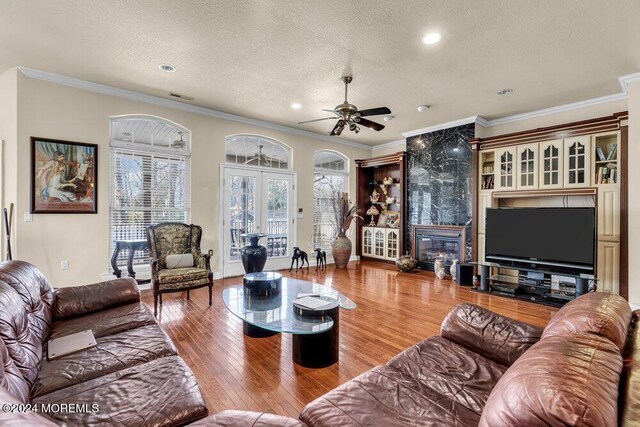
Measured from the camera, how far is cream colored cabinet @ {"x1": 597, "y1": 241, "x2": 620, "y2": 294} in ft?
13.2

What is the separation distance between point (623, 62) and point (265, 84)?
4.31 m

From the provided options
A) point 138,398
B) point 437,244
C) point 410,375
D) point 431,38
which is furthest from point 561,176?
point 138,398

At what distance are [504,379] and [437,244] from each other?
553 cm

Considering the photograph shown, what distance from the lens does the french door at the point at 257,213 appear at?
18.0ft

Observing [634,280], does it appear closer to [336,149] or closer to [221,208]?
[336,149]

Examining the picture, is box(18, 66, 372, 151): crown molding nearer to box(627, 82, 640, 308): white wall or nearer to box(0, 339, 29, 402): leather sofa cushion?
box(0, 339, 29, 402): leather sofa cushion

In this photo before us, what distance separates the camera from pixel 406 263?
6.17 meters

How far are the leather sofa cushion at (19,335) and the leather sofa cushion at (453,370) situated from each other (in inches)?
72.8

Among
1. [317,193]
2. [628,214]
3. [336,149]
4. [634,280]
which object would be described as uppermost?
[336,149]

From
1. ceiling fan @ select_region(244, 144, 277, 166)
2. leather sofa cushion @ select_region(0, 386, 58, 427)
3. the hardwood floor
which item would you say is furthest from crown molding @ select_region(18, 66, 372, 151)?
leather sofa cushion @ select_region(0, 386, 58, 427)

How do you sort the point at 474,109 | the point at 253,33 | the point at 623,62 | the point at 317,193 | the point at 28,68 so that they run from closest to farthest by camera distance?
1. the point at 253,33
2. the point at 623,62
3. the point at 28,68
4. the point at 474,109
5. the point at 317,193

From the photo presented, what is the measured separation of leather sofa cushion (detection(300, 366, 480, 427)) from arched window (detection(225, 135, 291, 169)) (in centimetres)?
496

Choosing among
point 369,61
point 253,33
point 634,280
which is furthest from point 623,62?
point 253,33

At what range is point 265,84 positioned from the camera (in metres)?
4.11
